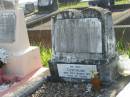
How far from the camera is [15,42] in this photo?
4957 mm

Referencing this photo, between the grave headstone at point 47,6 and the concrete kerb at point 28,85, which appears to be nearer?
the concrete kerb at point 28,85

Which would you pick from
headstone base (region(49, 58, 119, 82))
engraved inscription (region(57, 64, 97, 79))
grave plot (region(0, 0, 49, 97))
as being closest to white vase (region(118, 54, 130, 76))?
headstone base (region(49, 58, 119, 82))

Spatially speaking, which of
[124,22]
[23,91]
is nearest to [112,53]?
[23,91]

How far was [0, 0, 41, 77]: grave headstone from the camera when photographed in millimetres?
4938

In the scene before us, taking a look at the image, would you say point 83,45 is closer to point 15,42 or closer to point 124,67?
point 124,67

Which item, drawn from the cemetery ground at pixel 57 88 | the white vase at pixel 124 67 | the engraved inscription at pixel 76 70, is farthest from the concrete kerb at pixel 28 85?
the white vase at pixel 124 67

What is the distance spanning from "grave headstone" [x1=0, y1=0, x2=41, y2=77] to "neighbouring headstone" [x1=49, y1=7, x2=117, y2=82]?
0.45m

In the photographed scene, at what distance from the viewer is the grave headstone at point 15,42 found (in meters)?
4.94

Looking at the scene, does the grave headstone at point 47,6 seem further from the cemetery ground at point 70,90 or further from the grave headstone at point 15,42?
the cemetery ground at point 70,90

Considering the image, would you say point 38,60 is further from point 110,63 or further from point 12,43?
point 110,63

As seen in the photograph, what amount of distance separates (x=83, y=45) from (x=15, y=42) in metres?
0.99

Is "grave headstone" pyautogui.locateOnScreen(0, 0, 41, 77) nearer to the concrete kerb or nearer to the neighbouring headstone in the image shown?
the concrete kerb

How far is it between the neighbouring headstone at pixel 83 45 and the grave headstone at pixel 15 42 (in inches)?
17.7

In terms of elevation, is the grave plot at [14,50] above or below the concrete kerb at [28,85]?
above
